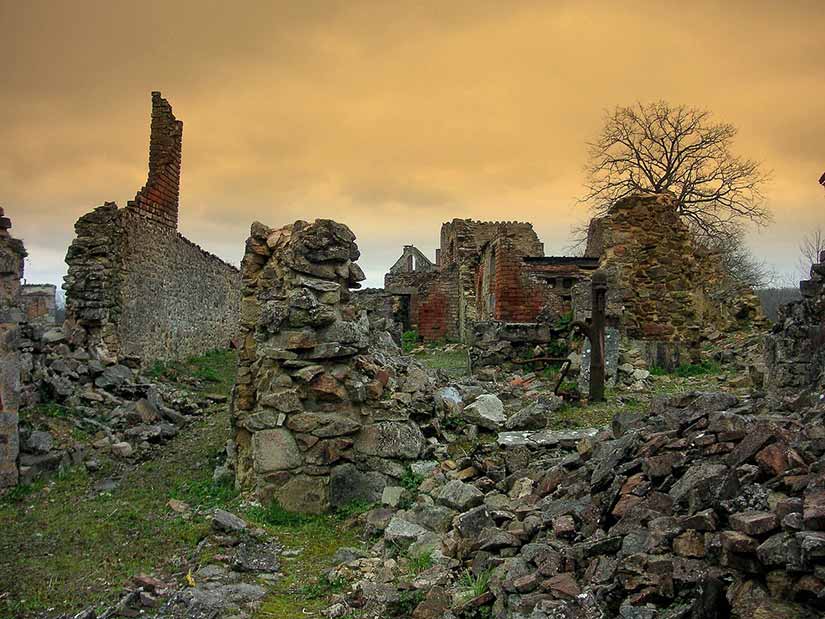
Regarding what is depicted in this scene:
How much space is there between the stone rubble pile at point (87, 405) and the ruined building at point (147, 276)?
2.85 feet

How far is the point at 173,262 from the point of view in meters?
16.0

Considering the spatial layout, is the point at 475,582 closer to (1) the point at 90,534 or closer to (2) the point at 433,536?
(2) the point at 433,536

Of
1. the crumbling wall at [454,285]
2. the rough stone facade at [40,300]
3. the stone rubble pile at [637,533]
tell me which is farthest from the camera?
the crumbling wall at [454,285]

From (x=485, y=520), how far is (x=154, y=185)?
12688 mm

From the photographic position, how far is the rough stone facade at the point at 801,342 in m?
6.50

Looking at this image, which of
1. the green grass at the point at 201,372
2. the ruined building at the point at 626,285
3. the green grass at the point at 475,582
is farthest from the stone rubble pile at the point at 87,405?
the ruined building at the point at 626,285

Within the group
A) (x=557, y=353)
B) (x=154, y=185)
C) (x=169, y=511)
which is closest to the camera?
(x=169, y=511)

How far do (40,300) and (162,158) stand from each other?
651 centimetres

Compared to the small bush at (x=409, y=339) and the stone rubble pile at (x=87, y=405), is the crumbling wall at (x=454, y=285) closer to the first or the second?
the small bush at (x=409, y=339)

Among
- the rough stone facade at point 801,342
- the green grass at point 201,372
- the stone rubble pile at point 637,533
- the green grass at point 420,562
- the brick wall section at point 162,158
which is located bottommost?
the green grass at point 420,562

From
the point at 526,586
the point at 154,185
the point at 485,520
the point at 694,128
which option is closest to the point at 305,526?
the point at 485,520

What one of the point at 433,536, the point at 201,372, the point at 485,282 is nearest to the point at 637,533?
the point at 433,536

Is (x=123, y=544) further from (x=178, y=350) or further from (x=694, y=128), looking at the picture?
(x=694, y=128)

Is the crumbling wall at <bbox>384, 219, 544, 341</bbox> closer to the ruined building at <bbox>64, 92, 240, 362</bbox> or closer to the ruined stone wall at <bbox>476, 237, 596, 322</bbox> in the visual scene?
the ruined stone wall at <bbox>476, 237, 596, 322</bbox>
